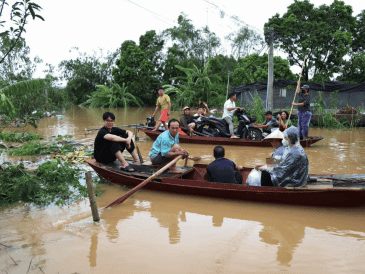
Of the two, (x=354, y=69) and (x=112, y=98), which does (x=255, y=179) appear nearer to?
(x=354, y=69)

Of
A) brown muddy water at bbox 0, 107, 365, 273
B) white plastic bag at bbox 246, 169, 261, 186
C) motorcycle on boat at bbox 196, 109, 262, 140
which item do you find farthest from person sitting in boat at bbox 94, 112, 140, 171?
motorcycle on boat at bbox 196, 109, 262, 140

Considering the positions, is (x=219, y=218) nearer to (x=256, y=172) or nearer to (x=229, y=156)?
(x=256, y=172)

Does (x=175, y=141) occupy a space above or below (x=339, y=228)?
above

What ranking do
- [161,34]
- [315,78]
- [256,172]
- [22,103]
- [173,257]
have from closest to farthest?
1. [173,257]
2. [256,172]
3. [22,103]
4. [315,78]
5. [161,34]

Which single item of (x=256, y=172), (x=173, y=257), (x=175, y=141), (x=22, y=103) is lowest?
(x=173, y=257)

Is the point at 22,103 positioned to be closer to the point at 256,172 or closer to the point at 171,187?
the point at 171,187

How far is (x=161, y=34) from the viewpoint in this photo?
114 feet

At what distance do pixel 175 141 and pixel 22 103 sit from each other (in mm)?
12809

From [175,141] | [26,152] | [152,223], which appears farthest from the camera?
[26,152]

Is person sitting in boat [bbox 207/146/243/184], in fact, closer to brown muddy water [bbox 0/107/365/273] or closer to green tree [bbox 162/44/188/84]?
brown muddy water [bbox 0/107/365/273]

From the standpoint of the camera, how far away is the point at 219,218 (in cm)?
504

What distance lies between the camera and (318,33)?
25141mm

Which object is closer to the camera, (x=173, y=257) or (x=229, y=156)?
(x=173, y=257)

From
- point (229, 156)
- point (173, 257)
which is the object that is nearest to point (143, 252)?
point (173, 257)
